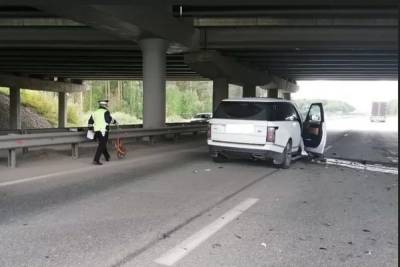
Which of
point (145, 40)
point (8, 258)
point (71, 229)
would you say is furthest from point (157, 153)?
point (8, 258)

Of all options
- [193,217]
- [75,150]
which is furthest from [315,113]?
[193,217]

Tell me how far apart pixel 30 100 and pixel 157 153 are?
46693 millimetres

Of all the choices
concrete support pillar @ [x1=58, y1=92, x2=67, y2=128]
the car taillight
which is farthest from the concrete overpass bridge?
concrete support pillar @ [x1=58, y1=92, x2=67, y2=128]

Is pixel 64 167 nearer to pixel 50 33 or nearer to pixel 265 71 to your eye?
pixel 50 33

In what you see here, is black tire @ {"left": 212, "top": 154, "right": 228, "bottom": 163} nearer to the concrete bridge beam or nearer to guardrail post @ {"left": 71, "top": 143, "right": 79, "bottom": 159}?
guardrail post @ {"left": 71, "top": 143, "right": 79, "bottom": 159}

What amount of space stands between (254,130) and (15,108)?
3824 centimetres

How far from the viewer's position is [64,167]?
11289 mm

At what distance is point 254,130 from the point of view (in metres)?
11.8

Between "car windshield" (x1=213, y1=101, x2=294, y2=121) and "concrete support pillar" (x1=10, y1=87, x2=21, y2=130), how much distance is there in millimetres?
35982

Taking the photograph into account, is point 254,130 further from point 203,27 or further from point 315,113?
point 203,27

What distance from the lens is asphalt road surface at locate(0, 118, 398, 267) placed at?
488cm

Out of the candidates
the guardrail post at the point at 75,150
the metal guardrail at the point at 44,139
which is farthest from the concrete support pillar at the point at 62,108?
the guardrail post at the point at 75,150

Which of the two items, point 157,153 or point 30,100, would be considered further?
point 30,100

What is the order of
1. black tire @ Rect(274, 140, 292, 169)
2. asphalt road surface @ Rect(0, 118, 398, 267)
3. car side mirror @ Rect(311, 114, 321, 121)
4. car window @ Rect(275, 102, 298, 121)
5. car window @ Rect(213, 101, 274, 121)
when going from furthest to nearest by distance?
car side mirror @ Rect(311, 114, 321, 121)
car window @ Rect(275, 102, 298, 121)
black tire @ Rect(274, 140, 292, 169)
car window @ Rect(213, 101, 274, 121)
asphalt road surface @ Rect(0, 118, 398, 267)
